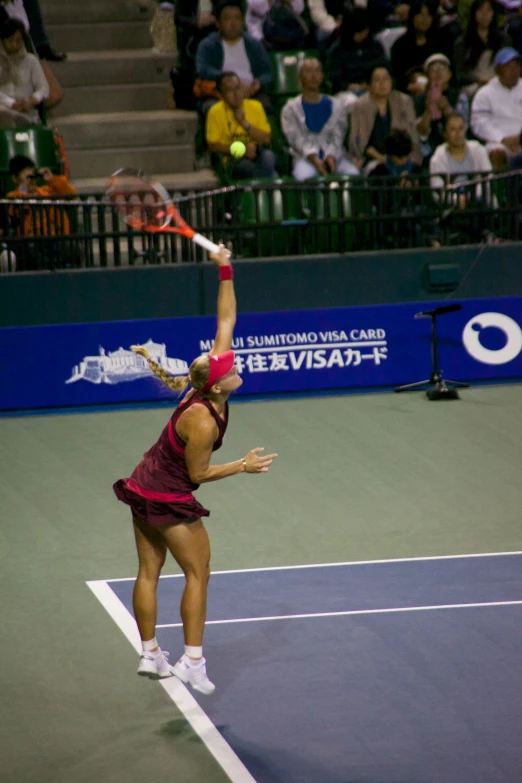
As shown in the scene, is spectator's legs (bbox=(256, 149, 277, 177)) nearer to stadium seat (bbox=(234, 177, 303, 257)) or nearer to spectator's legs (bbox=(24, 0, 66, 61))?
stadium seat (bbox=(234, 177, 303, 257))

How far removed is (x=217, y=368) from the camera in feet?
19.5

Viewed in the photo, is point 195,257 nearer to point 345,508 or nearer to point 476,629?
point 345,508

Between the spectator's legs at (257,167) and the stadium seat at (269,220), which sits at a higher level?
the spectator's legs at (257,167)

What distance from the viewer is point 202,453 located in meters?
5.96

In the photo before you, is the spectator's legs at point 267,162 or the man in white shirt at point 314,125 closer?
the spectator's legs at point 267,162

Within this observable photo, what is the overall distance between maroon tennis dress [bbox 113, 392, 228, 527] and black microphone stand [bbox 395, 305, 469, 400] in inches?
284

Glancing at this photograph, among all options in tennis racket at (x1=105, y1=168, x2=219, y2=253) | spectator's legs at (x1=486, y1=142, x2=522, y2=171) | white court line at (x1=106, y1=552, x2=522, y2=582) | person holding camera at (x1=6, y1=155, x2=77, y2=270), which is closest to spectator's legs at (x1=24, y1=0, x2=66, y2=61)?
person holding camera at (x1=6, y1=155, x2=77, y2=270)

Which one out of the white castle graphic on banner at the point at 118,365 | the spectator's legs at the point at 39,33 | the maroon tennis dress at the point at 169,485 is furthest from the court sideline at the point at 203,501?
the spectator's legs at the point at 39,33

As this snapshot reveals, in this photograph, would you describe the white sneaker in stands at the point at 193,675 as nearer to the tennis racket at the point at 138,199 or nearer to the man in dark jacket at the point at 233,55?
the tennis racket at the point at 138,199

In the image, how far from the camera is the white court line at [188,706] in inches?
217

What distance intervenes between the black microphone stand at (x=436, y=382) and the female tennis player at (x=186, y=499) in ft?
23.5

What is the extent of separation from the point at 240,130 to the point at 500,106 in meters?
3.49

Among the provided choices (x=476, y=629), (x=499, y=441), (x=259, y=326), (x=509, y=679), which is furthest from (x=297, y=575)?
(x=259, y=326)

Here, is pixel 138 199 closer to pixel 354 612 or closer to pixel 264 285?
pixel 354 612
